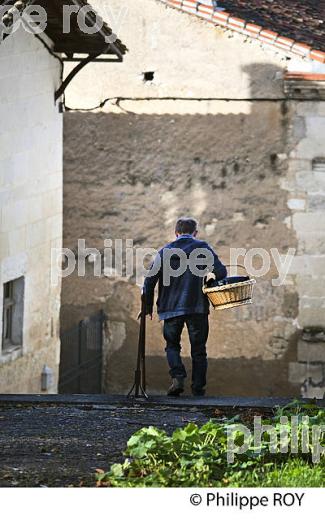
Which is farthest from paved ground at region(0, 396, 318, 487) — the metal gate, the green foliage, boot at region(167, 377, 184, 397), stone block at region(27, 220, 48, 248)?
the metal gate

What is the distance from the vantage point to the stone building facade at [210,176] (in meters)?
16.7

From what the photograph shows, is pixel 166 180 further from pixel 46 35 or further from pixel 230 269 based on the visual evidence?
pixel 46 35

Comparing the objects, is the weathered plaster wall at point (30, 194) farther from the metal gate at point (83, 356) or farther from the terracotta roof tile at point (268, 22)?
the terracotta roof tile at point (268, 22)

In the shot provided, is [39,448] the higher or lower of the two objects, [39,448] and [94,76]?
the lower

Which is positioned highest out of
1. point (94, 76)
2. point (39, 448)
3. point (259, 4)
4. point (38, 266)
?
point (259, 4)

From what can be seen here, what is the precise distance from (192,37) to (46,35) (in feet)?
10.7

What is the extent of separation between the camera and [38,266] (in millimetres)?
14000

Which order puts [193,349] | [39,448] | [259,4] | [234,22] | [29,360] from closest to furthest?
[39,448] < [193,349] < [29,360] < [234,22] < [259,4]

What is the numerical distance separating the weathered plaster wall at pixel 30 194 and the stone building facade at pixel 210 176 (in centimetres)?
249

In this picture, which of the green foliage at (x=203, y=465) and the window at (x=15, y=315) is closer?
the green foliage at (x=203, y=465)

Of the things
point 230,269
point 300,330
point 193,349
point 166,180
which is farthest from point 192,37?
point 193,349

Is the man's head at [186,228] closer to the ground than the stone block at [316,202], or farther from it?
closer to the ground

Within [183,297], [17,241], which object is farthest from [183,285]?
[17,241]

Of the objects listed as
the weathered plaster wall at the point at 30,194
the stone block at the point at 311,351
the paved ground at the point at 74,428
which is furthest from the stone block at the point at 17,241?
the stone block at the point at 311,351
